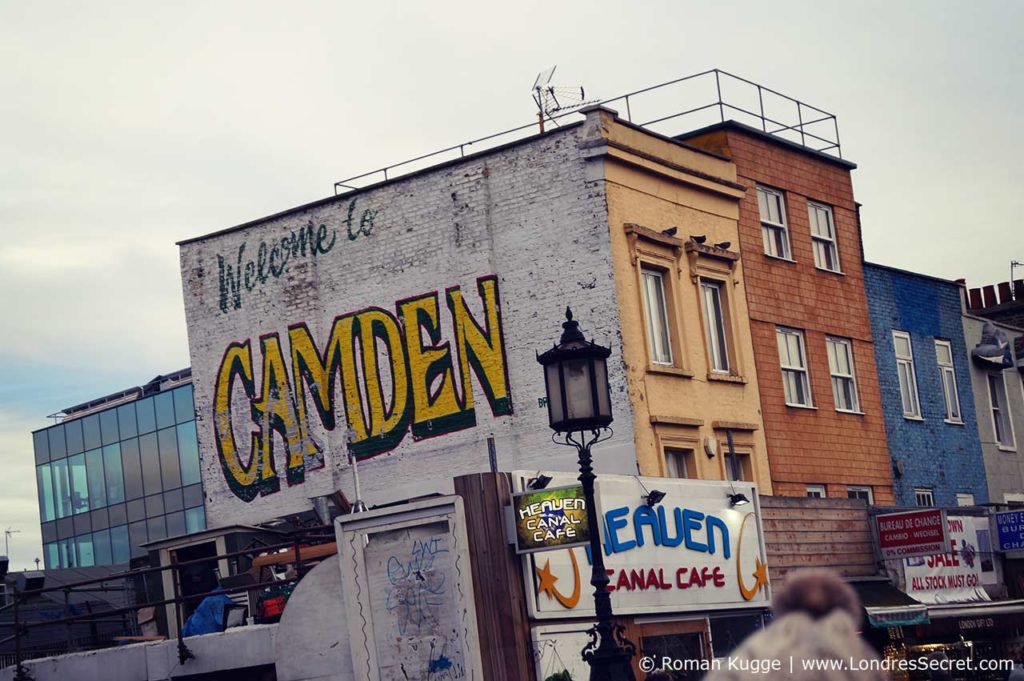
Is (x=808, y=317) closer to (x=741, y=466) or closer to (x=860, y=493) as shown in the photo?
(x=860, y=493)

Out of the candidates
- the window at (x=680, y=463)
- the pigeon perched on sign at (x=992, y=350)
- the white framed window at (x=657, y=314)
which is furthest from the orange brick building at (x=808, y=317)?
the pigeon perched on sign at (x=992, y=350)

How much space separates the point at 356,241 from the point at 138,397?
1375 inches

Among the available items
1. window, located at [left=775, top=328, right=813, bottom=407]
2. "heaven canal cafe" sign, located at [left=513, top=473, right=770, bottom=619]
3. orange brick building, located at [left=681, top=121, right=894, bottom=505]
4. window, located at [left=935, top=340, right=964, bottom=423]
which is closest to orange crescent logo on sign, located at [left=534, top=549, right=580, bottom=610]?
"heaven canal cafe" sign, located at [left=513, top=473, right=770, bottom=619]

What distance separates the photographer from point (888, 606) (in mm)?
25219

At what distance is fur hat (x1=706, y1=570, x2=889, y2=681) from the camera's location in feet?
15.9

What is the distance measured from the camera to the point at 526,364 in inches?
998

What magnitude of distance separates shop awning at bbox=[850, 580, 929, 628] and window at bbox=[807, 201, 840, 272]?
273 inches

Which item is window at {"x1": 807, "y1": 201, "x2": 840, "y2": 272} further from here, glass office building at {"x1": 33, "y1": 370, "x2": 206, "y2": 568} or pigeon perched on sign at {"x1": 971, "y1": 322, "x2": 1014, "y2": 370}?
glass office building at {"x1": 33, "y1": 370, "x2": 206, "y2": 568}

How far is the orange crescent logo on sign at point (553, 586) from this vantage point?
58.0ft

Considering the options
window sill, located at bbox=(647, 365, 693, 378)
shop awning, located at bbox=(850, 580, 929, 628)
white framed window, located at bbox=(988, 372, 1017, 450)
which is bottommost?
shop awning, located at bbox=(850, 580, 929, 628)

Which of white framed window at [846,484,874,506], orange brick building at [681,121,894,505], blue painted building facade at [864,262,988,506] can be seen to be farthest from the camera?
blue painted building facade at [864,262,988,506]

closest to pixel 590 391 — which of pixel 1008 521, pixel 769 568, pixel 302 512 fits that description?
pixel 769 568

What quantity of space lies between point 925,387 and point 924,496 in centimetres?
236

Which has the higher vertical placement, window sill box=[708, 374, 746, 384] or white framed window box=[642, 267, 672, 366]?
white framed window box=[642, 267, 672, 366]
